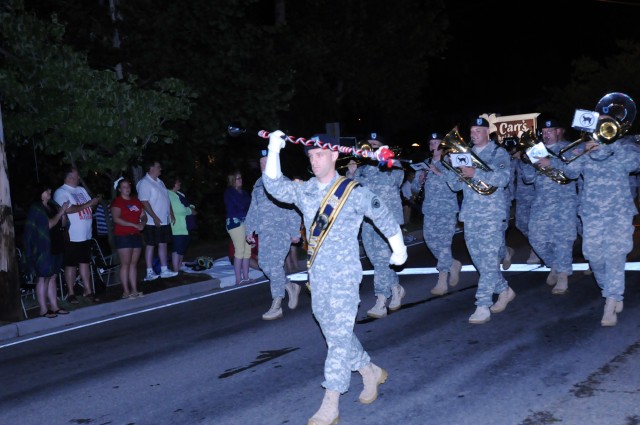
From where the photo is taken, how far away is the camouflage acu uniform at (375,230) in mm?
8859

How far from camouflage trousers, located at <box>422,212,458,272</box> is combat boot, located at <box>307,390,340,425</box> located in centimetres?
494

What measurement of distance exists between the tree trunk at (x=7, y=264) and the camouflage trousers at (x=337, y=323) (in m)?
5.95

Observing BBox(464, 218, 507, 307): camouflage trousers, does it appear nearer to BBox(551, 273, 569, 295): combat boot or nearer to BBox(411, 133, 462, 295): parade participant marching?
BBox(551, 273, 569, 295): combat boot

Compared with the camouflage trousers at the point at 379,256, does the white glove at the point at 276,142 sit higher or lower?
higher

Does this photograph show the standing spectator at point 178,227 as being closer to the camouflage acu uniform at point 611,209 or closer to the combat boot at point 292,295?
the combat boot at point 292,295

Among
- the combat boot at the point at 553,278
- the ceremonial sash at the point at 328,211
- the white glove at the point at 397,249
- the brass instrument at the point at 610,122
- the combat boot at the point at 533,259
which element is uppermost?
the brass instrument at the point at 610,122

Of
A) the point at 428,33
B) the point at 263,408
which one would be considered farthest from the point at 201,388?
the point at 428,33

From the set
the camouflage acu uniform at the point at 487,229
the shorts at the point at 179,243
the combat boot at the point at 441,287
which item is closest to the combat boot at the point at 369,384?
the camouflage acu uniform at the point at 487,229

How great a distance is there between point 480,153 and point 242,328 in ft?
10.9

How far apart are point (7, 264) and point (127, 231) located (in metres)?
1.70

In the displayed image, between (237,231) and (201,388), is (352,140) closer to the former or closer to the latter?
(237,231)

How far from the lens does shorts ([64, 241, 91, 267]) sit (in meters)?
10.9

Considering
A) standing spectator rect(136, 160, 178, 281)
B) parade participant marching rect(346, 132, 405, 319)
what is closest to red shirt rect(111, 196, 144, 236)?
standing spectator rect(136, 160, 178, 281)

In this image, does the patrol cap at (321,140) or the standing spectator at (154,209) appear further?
A: the standing spectator at (154,209)
